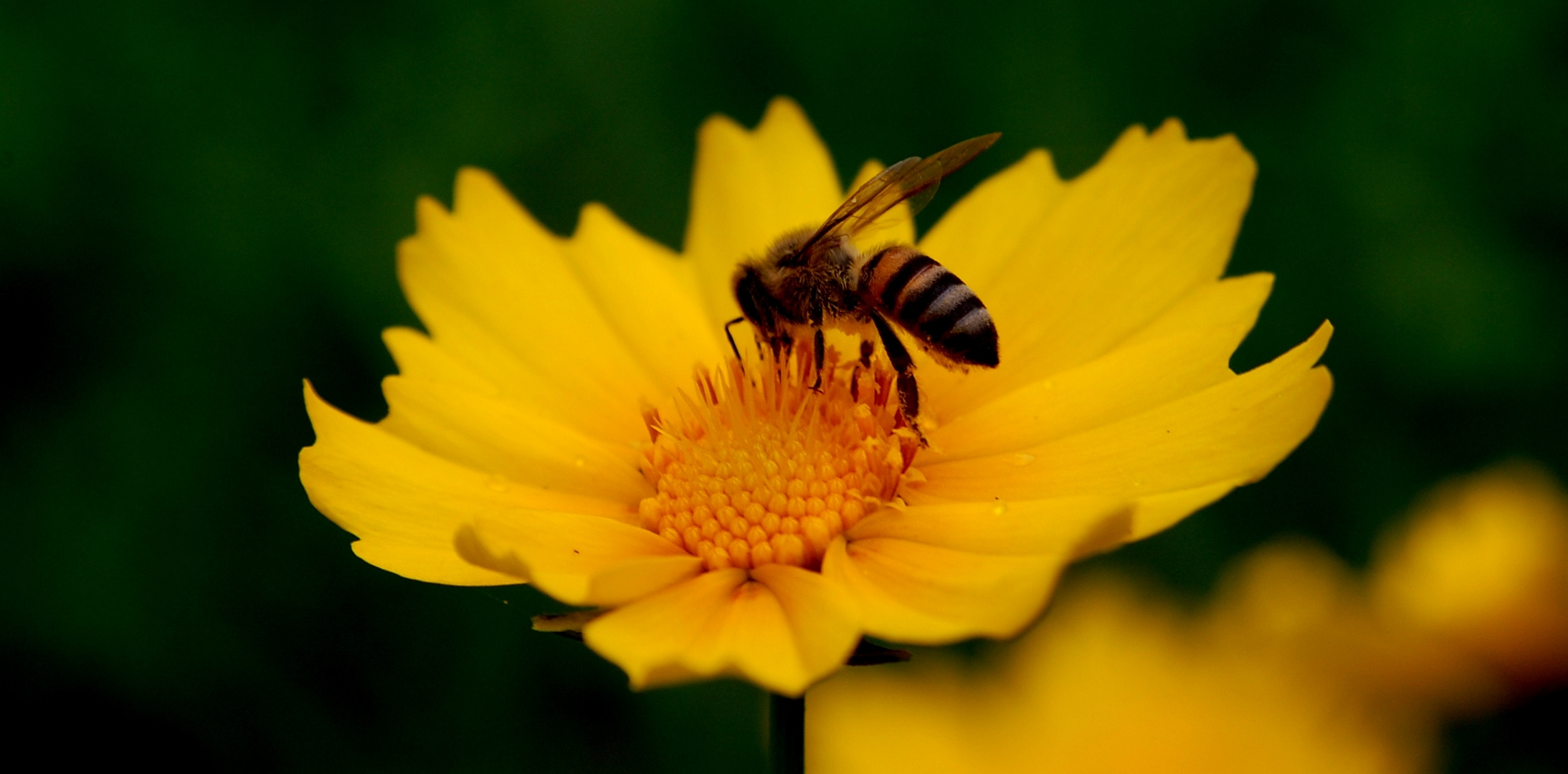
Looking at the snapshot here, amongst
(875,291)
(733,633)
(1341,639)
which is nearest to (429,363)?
(875,291)

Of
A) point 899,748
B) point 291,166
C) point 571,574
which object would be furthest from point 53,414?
point 899,748

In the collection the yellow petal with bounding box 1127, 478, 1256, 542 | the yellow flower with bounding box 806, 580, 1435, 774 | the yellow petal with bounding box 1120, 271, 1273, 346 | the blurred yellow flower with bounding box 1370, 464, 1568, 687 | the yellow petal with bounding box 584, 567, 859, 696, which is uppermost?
the yellow petal with bounding box 1120, 271, 1273, 346

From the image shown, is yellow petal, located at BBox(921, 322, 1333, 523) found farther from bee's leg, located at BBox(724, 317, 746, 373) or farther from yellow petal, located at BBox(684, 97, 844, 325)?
yellow petal, located at BBox(684, 97, 844, 325)

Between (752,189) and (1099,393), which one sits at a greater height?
(752,189)

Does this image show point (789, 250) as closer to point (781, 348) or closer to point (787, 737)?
point (781, 348)

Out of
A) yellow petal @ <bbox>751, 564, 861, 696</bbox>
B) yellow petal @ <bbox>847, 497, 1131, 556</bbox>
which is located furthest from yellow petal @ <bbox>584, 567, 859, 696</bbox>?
yellow petal @ <bbox>847, 497, 1131, 556</bbox>

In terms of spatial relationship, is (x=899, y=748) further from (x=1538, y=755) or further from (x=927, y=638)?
(x=1538, y=755)
